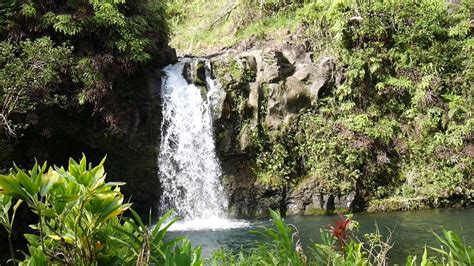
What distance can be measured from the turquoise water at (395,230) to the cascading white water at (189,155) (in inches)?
64.8

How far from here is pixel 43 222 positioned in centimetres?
182

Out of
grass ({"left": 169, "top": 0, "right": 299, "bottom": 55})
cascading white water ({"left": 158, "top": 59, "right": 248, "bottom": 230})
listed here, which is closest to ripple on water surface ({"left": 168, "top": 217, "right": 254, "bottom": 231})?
cascading white water ({"left": 158, "top": 59, "right": 248, "bottom": 230})

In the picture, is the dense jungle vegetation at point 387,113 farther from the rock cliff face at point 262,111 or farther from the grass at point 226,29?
the grass at point 226,29

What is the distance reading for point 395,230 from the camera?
8258 mm

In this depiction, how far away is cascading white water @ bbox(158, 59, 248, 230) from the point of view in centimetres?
1120

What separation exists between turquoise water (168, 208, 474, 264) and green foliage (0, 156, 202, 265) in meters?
4.49

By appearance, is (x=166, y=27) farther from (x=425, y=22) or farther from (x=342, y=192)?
(x=425, y=22)

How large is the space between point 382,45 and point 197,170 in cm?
667

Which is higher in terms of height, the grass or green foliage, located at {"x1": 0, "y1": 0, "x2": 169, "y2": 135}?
the grass

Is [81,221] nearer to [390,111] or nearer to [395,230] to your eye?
[395,230]

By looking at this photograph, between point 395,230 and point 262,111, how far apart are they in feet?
16.5

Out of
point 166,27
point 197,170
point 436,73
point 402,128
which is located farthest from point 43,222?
point 436,73

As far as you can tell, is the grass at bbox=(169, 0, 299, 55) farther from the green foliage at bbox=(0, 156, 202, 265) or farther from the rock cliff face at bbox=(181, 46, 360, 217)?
the green foliage at bbox=(0, 156, 202, 265)

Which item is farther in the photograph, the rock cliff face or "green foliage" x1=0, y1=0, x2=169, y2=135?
the rock cliff face
